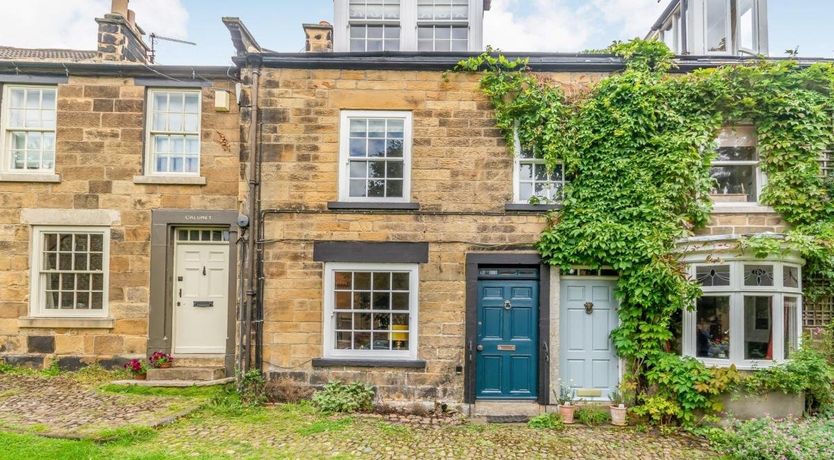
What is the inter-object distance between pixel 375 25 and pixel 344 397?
6883 mm

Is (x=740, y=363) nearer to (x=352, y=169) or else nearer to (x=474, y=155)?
(x=474, y=155)

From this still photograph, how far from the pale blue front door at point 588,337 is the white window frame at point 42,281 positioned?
8421mm

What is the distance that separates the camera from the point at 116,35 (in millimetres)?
9188

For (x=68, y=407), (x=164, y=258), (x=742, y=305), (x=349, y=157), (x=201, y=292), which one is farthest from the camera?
(x=201, y=292)

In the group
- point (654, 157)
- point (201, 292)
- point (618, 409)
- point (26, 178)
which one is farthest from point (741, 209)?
point (26, 178)

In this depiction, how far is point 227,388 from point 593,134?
24.7 feet

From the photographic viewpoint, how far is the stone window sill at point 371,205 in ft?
25.6

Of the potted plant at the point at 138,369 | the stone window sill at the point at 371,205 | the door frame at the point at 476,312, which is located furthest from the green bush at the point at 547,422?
the potted plant at the point at 138,369

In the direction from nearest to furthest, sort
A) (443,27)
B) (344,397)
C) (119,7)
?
(344,397) → (443,27) → (119,7)

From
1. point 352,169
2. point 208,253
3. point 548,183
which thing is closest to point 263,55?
point 352,169

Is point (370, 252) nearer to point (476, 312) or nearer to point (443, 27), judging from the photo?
point (476, 312)

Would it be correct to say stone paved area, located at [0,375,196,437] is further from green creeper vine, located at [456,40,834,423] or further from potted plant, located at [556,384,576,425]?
green creeper vine, located at [456,40,834,423]

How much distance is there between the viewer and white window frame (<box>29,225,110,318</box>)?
340 inches

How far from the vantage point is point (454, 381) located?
25.1 ft
